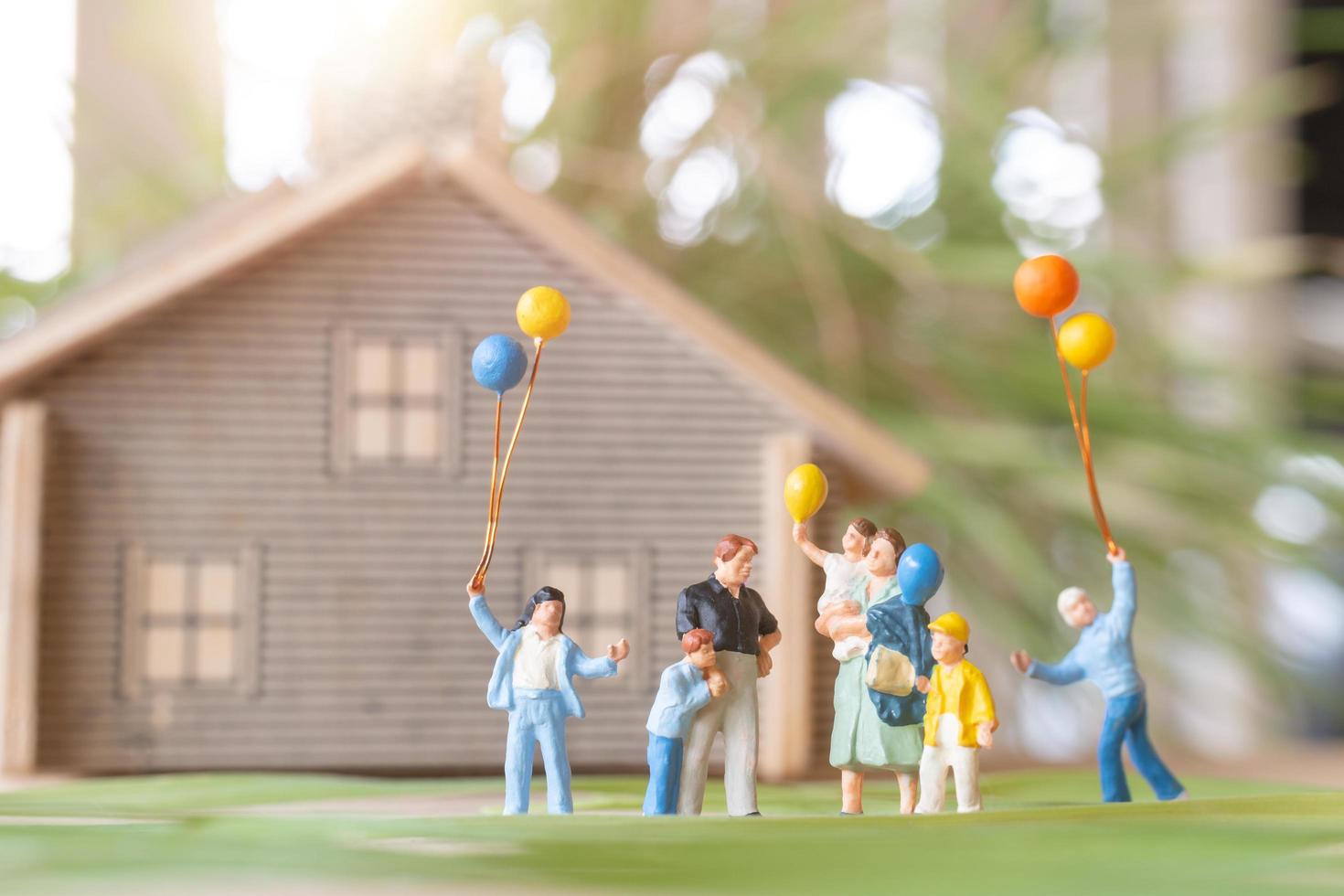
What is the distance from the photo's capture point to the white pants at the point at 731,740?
0.87m

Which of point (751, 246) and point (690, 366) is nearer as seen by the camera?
point (690, 366)

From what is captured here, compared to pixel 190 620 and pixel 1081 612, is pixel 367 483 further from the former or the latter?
pixel 1081 612

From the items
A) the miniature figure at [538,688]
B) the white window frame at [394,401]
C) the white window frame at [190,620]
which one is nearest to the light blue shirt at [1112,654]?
the miniature figure at [538,688]

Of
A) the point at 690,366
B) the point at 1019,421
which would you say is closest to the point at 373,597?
the point at 690,366

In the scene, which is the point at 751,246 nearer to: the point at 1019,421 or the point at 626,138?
the point at 626,138

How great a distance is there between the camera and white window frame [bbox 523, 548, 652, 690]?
129cm

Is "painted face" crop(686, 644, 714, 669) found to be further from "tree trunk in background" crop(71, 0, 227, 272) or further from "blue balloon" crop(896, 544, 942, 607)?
"tree trunk in background" crop(71, 0, 227, 272)

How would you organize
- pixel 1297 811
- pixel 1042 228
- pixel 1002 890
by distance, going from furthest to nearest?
pixel 1042 228
pixel 1297 811
pixel 1002 890

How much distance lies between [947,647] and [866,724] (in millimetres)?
75

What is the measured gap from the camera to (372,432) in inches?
50.4

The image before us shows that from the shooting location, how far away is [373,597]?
4.13 feet

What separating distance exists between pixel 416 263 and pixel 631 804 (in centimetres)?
61

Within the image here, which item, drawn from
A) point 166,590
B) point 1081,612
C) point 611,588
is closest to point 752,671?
point 1081,612

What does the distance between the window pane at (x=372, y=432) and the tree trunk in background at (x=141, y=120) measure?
2.26ft
